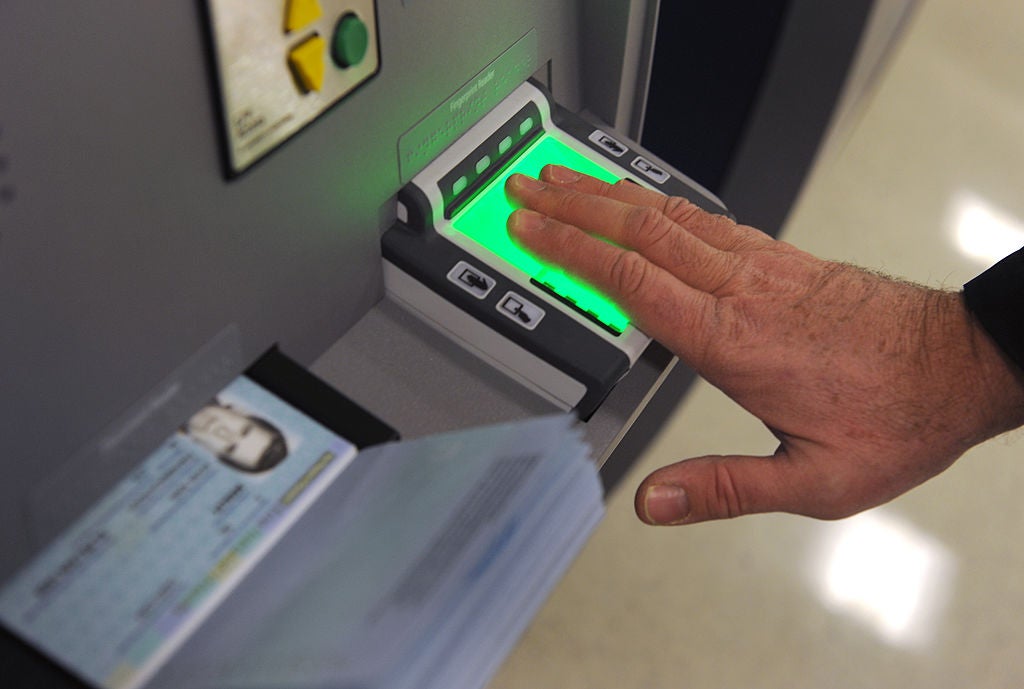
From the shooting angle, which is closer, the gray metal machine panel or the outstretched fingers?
the gray metal machine panel

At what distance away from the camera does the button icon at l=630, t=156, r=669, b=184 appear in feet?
3.28

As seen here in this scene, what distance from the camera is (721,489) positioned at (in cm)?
90

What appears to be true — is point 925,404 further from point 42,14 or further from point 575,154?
point 42,14

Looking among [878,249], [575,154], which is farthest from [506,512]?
[878,249]

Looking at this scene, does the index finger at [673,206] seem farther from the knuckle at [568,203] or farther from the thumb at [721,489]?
the thumb at [721,489]

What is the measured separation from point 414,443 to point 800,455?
0.44 meters

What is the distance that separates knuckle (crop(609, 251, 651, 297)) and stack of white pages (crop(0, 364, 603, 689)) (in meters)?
0.29

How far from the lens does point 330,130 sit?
2.37 feet

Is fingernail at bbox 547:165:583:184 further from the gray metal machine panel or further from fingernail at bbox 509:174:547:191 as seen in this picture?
the gray metal machine panel

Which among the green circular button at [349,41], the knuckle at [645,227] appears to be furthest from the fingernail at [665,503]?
the green circular button at [349,41]

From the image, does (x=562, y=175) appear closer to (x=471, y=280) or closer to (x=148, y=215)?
(x=471, y=280)

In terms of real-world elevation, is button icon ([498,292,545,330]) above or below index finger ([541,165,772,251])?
below

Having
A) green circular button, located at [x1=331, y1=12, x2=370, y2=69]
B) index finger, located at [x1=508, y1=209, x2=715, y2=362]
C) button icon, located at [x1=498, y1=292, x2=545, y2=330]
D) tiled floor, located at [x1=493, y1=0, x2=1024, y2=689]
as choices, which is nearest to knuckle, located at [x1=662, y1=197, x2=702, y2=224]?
index finger, located at [x1=508, y1=209, x2=715, y2=362]

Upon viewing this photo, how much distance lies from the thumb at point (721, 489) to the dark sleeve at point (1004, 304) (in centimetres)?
25
